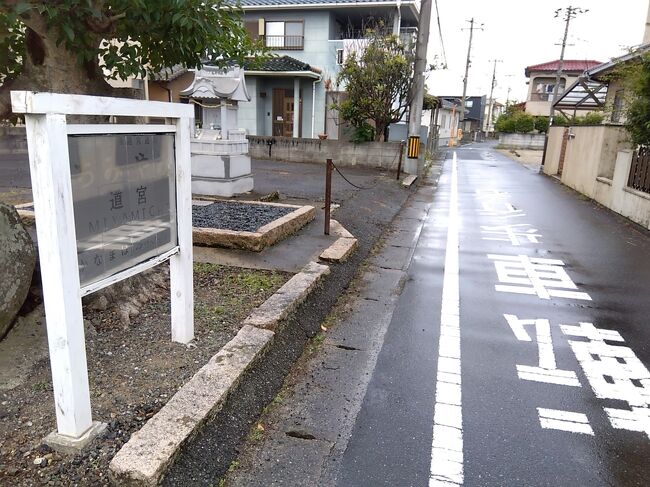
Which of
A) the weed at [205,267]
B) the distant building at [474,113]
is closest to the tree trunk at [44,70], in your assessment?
the weed at [205,267]

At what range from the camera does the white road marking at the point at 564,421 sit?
3129mm

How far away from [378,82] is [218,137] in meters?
9.05

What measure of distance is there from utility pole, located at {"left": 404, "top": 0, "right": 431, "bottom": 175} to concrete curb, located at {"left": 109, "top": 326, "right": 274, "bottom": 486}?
1300 cm

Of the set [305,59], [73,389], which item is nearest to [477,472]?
[73,389]


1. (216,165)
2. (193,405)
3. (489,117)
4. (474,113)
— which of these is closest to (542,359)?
(193,405)

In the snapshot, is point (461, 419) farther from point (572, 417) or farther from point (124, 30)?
point (124, 30)

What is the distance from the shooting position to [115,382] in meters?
3.12

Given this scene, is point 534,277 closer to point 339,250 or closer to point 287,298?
point 339,250

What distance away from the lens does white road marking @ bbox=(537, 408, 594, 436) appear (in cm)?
313

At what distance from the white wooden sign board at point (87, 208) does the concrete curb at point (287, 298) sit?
2.43 feet

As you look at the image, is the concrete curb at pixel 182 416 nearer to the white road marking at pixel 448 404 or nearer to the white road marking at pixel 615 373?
the white road marking at pixel 448 404

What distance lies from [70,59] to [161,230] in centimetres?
169

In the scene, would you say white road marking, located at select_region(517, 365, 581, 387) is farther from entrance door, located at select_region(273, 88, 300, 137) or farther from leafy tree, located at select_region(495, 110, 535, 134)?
leafy tree, located at select_region(495, 110, 535, 134)

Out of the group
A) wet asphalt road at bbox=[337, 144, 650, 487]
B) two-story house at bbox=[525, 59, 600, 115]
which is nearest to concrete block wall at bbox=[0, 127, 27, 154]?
wet asphalt road at bbox=[337, 144, 650, 487]
